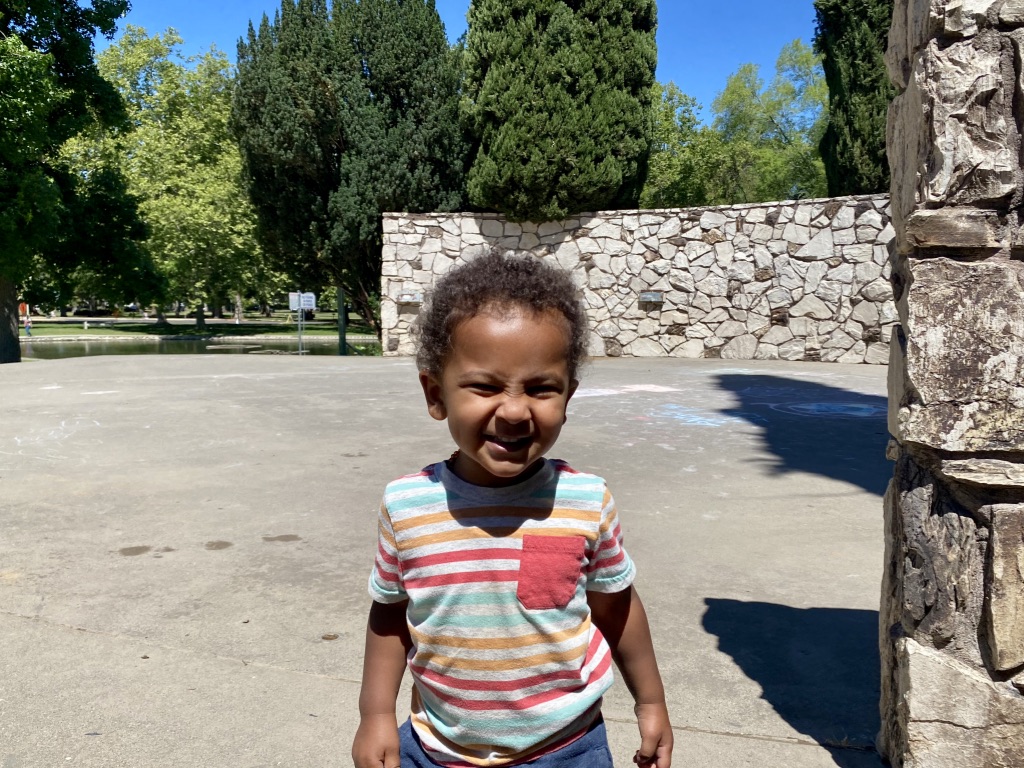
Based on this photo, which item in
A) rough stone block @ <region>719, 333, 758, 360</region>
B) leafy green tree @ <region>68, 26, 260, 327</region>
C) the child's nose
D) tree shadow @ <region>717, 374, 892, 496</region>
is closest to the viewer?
the child's nose

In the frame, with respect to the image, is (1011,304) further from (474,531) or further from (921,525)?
(474,531)

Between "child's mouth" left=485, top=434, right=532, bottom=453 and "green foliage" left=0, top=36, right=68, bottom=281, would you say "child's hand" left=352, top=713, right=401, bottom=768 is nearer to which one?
"child's mouth" left=485, top=434, right=532, bottom=453

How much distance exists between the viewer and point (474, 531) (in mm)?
1493

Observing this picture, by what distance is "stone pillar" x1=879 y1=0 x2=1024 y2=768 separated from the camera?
1869mm

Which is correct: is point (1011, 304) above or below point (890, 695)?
above

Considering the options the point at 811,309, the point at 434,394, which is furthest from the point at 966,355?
the point at 811,309

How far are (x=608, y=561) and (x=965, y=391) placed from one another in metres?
0.96

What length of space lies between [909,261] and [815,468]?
4.06 meters

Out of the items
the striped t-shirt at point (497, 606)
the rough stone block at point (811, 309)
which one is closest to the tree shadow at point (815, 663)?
the striped t-shirt at point (497, 606)

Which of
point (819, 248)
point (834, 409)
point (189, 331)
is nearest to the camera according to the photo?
point (834, 409)

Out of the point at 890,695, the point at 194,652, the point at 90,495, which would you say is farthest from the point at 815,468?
the point at 90,495

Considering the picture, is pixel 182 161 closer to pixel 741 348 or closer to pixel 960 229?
pixel 741 348

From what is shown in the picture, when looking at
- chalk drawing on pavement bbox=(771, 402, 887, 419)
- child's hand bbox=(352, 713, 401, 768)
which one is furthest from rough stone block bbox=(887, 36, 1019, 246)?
chalk drawing on pavement bbox=(771, 402, 887, 419)

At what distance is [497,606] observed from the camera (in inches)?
57.6
